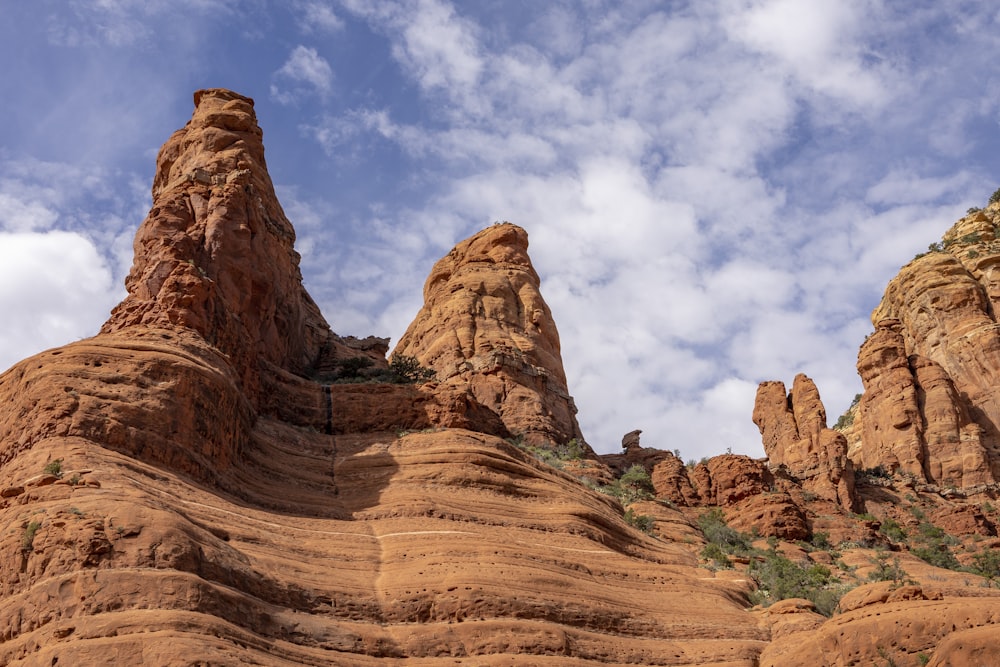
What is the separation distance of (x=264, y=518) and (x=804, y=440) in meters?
54.3

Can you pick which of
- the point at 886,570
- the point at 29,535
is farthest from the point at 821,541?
the point at 29,535

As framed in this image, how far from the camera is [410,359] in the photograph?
53500 mm

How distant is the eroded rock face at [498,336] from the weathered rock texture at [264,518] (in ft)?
39.9

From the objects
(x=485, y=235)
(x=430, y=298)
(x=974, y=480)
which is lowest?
(x=974, y=480)

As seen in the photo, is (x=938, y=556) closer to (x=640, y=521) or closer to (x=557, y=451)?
(x=557, y=451)

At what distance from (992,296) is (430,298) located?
45073mm

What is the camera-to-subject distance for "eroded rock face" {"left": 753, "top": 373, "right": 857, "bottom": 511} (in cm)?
5991

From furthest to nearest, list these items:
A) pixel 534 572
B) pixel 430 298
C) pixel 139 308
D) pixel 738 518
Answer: pixel 430 298, pixel 738 518, pixel 139 308, pixel 534 572

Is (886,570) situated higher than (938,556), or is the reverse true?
(938,556)

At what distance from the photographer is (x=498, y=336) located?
58594mm

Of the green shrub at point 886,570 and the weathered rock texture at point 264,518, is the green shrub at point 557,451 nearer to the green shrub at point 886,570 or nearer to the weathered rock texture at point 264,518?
the weathered rock texture at point 264,518

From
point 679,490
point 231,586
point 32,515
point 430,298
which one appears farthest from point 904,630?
point 430,298

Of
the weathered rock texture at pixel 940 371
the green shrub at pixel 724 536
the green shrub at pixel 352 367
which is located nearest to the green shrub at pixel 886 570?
the green shrub at pixel 724 536

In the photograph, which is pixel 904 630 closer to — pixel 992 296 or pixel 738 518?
pixel 738 518
